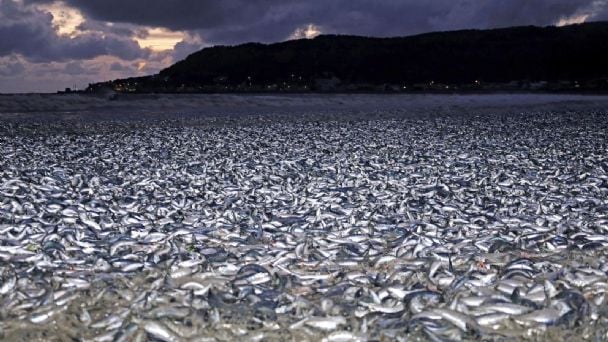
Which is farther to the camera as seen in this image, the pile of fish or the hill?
the hill

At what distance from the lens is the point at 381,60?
11850 centimetres

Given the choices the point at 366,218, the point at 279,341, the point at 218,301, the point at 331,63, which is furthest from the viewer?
the point at 331,63

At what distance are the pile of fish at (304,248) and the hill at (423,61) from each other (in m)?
94.7

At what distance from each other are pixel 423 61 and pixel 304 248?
118 meters

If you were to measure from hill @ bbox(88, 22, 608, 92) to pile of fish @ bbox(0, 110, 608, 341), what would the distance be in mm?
94666

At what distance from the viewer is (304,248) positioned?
6.91 meters

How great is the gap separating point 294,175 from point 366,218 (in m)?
4.06

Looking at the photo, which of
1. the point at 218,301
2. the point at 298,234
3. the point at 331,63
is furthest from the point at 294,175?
the point at 331,63

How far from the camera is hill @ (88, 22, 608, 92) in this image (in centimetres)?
11162

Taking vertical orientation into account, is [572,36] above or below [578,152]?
above

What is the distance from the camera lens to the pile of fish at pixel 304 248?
4.90 m

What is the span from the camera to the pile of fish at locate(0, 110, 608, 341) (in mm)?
4898

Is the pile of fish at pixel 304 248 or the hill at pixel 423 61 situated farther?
the hill at pixel 423 61

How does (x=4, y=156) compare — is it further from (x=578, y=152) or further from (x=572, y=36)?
(x=572, y=36)
